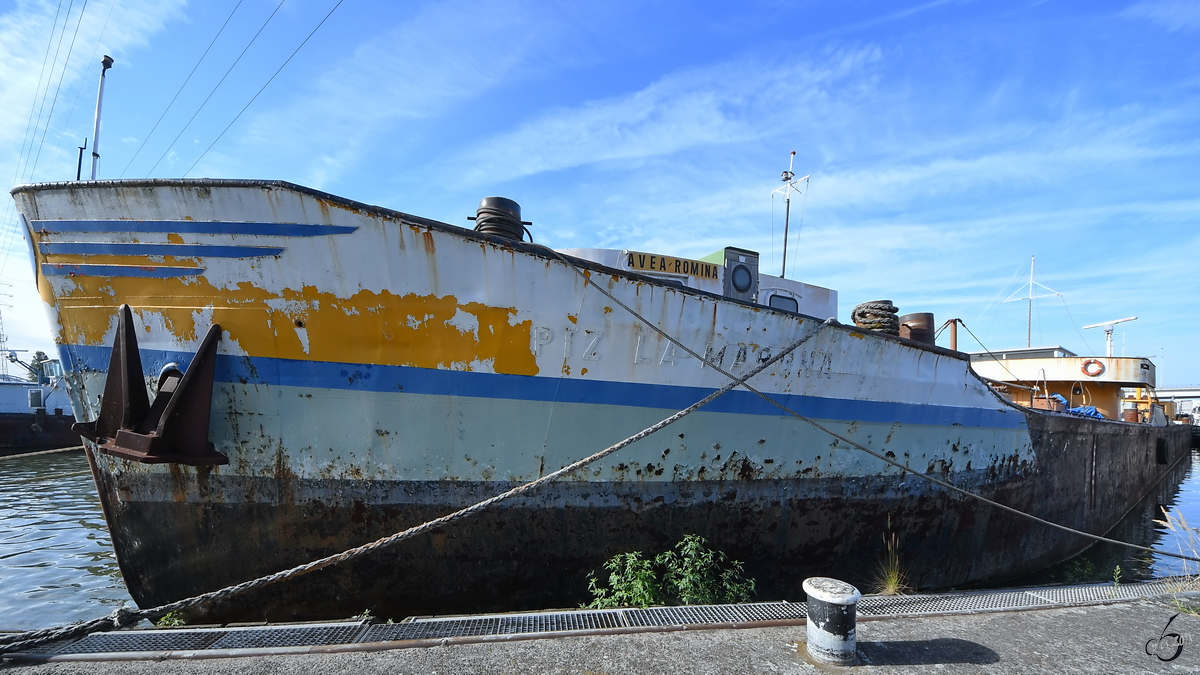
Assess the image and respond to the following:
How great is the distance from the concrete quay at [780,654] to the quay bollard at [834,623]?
7 cm

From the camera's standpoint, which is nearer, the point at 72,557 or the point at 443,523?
the point at 443,523

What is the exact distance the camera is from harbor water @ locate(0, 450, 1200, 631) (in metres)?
5.97

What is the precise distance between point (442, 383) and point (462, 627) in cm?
174

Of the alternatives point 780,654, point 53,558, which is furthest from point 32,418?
point 780,654

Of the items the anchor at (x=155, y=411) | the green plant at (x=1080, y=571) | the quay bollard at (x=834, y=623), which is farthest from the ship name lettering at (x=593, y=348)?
the green plant at (x=1080, y=571)

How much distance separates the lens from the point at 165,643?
3.22m

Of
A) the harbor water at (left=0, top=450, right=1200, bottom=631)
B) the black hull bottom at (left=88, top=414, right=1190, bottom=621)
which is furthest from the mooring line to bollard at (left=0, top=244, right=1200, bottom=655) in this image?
the harbor water at (left=0, top=450, right=1200, bottom=631)

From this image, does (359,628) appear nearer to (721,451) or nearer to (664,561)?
(664,561)

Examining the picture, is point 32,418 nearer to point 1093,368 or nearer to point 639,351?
point 639,351

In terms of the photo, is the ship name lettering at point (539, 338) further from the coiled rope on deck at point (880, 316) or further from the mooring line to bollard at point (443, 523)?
the coiled rope on deck at point (880, 316)

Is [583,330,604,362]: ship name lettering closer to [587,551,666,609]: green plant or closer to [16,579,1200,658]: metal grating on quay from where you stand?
[587,551,666,609]: green plant

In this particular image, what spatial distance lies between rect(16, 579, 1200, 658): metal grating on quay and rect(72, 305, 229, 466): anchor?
48.0 inches

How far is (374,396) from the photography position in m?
4.29

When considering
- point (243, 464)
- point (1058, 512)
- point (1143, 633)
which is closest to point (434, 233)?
point (243, 464)
